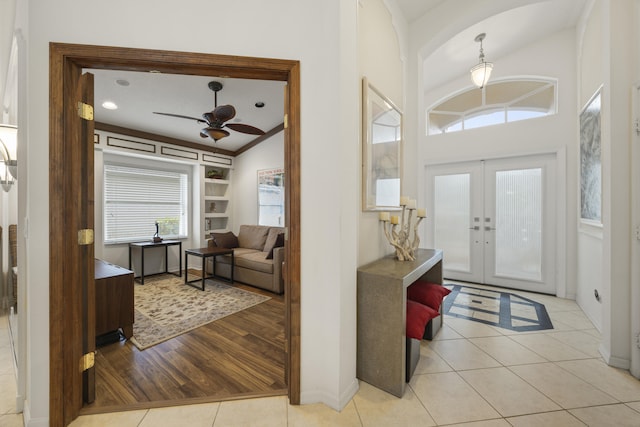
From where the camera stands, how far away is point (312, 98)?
5.32 feet

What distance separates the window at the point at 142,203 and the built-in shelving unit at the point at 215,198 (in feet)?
1.22

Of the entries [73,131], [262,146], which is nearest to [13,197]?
[73,131]

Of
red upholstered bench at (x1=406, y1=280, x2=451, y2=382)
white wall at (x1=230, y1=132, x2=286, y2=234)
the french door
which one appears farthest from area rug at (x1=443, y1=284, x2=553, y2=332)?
white wall at (x1=230, y1=132, x2=286, y2=234)

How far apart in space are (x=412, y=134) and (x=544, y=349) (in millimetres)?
2312

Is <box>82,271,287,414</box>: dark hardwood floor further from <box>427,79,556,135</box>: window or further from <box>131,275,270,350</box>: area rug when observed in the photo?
<box>427,79,556,135</box>: window

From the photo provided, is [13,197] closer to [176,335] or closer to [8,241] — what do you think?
[8,241]

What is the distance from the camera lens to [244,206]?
602 cm

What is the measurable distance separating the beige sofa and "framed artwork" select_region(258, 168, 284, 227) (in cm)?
25

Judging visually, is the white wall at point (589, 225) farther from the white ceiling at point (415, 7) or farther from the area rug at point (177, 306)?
the area rug at point (177, 306)

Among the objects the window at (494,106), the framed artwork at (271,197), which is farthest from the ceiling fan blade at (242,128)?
the window at (494,106)

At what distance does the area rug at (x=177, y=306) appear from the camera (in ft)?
8.82

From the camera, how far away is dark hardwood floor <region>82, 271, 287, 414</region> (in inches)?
68.1

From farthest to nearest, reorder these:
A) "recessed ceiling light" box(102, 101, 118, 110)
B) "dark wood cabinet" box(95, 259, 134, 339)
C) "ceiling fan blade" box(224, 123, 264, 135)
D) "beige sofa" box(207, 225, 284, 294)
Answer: "beige sofa" box(207, 225, 284, 294) → "recessed ceiling light" box(102, 101, 118, 110) → "ceiling fan blade" box(224, 123, 264, 135) → "dark wood cabinet" box(95, 259, 134, 339)

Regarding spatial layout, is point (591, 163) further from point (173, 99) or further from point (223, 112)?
point (173, 99)
